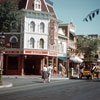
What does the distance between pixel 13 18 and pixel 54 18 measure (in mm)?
18709

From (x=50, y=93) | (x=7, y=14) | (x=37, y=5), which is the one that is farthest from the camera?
(x=37, y=5)

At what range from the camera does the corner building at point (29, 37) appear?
120 ft

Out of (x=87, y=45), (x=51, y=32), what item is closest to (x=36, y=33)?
(x=51, y=32)

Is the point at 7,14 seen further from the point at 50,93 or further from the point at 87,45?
the point at 87,45

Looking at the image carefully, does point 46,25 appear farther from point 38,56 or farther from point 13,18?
point 13,18

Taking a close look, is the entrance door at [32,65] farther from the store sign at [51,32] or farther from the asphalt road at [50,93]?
the asphalt road at [50,93]

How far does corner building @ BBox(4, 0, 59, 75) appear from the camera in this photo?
3647 cm

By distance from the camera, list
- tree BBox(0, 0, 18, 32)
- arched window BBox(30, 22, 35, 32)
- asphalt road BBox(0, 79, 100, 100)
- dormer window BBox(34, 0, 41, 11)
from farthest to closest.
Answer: dormer window BBox(34, 0, 41, 11) < arched window BBox(30, 22, 35, 32) < tree BBox(0, 0, 18, 32) < asphalt road BBox(0, 79, 100, 100)

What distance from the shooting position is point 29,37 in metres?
36.6

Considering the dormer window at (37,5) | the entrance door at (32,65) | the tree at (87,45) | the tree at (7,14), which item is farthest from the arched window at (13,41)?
the tree at (87,45)

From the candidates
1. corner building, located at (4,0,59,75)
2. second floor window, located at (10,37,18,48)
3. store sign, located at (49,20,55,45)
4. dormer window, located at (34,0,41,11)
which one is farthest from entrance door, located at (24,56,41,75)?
dormer window, located at (34,0,41,11)

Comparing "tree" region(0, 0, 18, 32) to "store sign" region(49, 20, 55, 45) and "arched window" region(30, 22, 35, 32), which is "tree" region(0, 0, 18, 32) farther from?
"store sign" region(49, 20, 55, 45)

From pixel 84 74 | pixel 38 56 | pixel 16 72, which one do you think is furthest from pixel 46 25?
pixel 84 74

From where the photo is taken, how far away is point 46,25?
37500 millimetres
